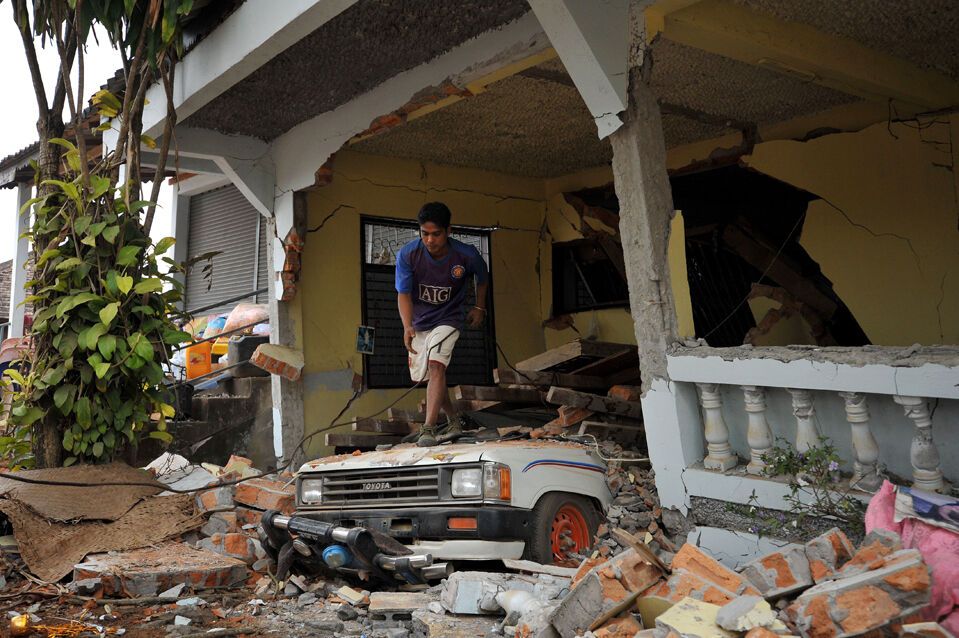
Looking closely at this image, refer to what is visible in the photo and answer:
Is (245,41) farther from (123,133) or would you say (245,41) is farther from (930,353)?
(930,353)

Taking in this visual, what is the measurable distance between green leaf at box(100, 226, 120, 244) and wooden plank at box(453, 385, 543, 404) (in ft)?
9.26

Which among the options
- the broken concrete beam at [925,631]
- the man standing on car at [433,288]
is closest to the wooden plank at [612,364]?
the man standing on car at [433,288]

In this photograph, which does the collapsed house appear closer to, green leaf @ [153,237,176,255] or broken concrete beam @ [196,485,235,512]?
green leaf @ [153,237,176,255]

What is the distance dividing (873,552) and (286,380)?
5.78 m

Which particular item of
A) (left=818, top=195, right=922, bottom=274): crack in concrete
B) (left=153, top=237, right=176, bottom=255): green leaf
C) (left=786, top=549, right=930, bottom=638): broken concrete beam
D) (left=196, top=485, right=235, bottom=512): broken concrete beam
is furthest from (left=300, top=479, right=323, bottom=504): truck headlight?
(left=818, top=195, right=922, bottom=274): crack in concrete

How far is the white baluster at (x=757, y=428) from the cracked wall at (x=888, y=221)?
3506mm

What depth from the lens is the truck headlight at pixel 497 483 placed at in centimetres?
405

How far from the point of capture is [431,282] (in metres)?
5.92

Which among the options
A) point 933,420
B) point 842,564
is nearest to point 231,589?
point 842,564

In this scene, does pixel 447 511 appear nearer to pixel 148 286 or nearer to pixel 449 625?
pixel 449 625

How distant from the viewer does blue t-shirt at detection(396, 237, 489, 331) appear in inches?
231

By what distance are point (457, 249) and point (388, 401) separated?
2.62m

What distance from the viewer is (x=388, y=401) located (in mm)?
8078

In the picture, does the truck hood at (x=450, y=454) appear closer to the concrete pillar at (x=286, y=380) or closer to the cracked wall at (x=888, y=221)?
the concrete pillar at (x=286, y=380)
